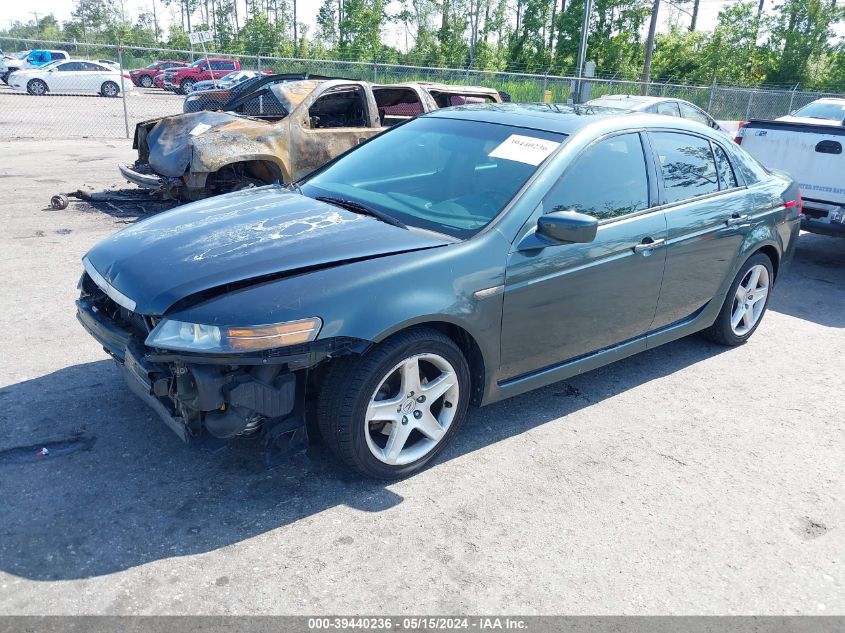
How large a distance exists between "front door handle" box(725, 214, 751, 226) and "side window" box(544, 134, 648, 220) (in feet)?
2.88

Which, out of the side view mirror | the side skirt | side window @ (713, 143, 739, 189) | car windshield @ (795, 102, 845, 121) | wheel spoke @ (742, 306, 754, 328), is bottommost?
wheel spoke @ (742, 306, 754, 328)

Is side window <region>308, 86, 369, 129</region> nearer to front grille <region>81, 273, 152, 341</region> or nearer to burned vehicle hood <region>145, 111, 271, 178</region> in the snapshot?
burned vehicle hood <region>145, 111, 271, 178</region>

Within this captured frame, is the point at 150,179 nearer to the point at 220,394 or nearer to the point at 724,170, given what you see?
the point at 220,394

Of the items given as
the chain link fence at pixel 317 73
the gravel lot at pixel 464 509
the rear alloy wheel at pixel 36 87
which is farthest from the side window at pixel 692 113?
the rear alloy wheel at pixel 36 87

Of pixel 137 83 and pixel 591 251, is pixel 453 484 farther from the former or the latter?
pixel 137 83

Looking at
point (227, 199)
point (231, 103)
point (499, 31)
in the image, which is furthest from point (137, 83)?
point (227, 199)

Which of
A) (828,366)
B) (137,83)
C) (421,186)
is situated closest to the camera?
(421,186)

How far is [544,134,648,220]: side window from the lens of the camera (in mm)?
3703

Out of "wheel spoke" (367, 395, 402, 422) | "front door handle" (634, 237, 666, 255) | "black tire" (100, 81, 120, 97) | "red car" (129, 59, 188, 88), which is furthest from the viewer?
"red car" (129, 59, 188, 88)

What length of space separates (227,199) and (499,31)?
187ft

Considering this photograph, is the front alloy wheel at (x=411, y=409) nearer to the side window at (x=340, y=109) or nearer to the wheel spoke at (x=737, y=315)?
the wheel spoke at (x=737, y=315)

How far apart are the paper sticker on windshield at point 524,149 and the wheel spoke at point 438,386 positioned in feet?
4.08

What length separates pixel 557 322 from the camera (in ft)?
12.1

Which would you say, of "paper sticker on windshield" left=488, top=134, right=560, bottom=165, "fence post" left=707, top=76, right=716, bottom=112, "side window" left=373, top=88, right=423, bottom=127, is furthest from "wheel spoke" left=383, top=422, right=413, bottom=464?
"fence post" left=707, top=76, right=716, bottom=112
